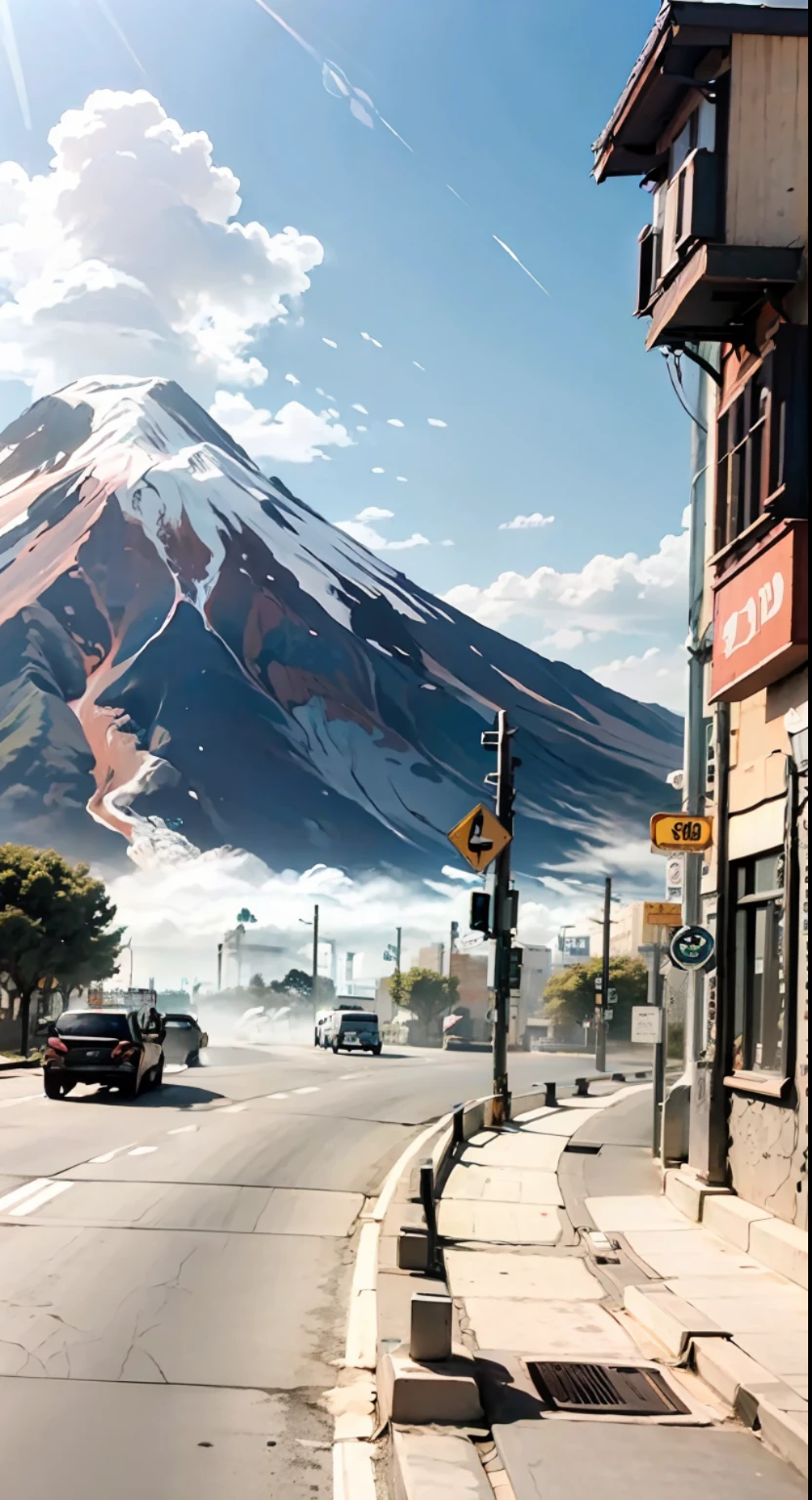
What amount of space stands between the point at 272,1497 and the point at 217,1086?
2449cm

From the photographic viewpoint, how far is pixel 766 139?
12.7m

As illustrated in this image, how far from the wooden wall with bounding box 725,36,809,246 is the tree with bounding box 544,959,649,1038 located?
78538mm

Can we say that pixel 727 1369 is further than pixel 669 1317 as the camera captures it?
No

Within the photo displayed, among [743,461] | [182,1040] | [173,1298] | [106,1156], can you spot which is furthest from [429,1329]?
[182,1040]

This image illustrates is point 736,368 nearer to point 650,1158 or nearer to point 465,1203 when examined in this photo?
point 465,1203

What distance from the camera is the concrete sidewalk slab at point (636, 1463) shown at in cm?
570

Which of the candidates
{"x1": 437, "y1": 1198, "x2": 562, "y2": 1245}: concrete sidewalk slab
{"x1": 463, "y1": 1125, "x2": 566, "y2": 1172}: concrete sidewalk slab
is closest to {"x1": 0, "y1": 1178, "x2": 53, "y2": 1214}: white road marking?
{"x1": 437, "y1": 1198, "x2": 562, "y2": 1245}: concrete sidewalk slab

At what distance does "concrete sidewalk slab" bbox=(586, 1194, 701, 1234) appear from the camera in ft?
42.6

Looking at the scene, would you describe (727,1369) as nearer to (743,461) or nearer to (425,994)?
(743,461)

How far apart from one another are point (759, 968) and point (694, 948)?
0.69 m

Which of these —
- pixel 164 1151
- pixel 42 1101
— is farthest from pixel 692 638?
pixel 42 1101

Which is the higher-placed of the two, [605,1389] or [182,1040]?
[605,1389]

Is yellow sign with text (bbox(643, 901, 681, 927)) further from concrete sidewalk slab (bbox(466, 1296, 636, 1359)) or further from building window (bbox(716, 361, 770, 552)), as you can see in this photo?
concrete sidewalk slab (bbox(466, 1296, 636, 1359))

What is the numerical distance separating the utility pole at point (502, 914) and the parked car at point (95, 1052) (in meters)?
6.27
